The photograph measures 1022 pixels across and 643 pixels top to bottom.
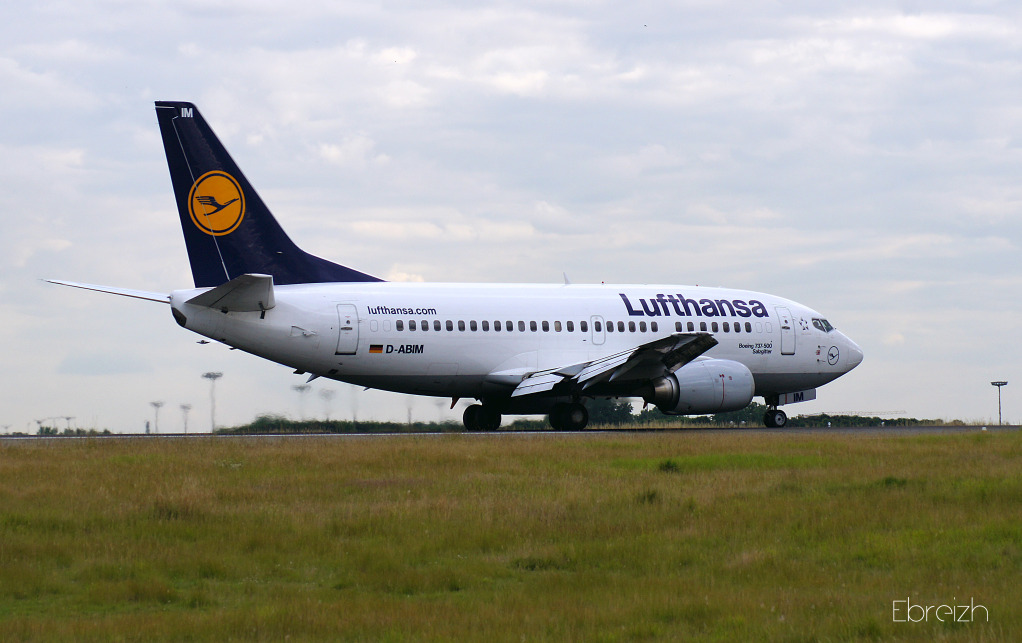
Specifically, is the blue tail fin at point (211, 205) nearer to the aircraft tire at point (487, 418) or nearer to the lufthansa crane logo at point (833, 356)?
the aircraft tire at point (487, 418)

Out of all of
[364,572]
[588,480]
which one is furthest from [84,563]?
[588,480]

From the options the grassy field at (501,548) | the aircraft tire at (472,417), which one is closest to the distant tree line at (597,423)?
the aircraft tire at (472,417)

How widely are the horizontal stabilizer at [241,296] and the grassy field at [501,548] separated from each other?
6.94 m

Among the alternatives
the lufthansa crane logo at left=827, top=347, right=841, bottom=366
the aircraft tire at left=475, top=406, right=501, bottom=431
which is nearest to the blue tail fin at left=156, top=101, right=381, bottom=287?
the aircraft tire at left=475, top=406, right=501, bottom=431

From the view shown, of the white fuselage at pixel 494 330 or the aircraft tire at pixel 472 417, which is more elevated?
the white fuselage at pixel 494 330

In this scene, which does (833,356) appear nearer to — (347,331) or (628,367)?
(628,367)

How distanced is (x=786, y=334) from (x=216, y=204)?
1873cm

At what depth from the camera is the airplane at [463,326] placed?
1119 inches

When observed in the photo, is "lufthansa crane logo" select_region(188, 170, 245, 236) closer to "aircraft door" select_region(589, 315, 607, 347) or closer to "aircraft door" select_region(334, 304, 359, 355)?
"aircraft door" select_region(334, 304, 359, 355)

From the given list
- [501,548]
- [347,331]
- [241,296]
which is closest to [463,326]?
[347,331]

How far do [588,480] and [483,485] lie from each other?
1737mm

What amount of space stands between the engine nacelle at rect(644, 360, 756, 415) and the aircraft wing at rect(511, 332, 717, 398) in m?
0.38

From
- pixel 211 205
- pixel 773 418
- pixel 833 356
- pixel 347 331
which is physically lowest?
pixel 773 418

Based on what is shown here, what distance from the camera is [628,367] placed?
3050 cm
